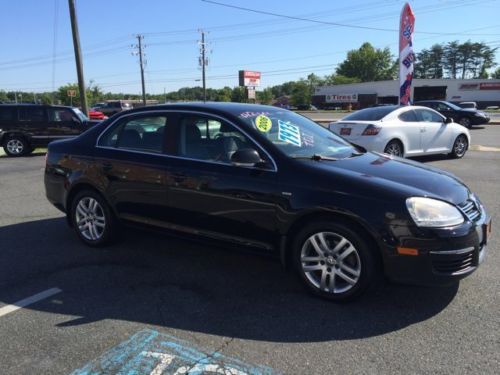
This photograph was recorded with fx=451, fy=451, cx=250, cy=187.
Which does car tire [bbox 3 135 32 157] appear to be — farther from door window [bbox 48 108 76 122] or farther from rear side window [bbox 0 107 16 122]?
→ door window [bbox 48 108 76 122]

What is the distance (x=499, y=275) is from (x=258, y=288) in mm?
2276

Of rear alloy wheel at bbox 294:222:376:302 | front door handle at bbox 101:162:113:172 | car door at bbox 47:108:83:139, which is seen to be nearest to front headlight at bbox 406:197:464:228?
rear alloy wheel at bbox 294:222:376:302

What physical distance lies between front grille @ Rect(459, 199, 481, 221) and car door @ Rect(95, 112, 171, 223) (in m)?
2.71

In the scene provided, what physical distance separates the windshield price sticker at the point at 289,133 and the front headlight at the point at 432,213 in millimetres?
1269

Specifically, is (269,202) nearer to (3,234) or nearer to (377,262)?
(377,262)

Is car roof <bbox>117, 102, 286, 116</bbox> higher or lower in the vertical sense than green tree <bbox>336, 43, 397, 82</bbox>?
lower

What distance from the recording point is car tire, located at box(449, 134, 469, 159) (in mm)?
12242

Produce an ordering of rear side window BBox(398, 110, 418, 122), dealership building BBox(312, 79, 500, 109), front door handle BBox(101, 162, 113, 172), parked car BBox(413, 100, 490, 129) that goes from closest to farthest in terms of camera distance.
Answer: front door handle BBox(101, 162, 113, 172), rear side window BBox(398, 110, 418, 122), parked car BBox(413, 100, 490, 129), dealership building BBox(312, 79, 500, 109)

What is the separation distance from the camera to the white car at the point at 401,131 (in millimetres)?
10727

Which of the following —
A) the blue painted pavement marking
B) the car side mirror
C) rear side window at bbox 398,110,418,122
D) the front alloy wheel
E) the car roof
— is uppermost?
the car roof

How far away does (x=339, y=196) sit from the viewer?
3562 mm

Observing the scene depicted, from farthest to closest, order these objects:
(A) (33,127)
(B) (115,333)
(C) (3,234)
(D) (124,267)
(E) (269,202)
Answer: (A) (33,127) → (C) (3,234) → (D) (124,267) → (E) (269,202) → (B) (115,333)

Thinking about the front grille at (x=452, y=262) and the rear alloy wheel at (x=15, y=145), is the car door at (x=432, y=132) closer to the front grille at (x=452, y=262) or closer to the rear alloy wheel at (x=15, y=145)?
the front grille at (x=452, y=262)

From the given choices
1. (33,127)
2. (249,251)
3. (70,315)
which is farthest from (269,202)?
(33,127)
